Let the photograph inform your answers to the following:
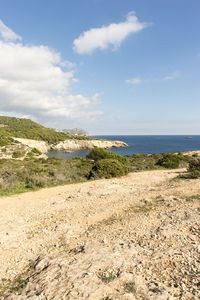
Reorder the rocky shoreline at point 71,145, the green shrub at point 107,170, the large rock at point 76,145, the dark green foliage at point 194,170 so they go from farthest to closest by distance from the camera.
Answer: the large rock at point 76,145, the rocky shoreline at point 71,145, the green shrub at point 107,170, the dark green foliage at point 194,170

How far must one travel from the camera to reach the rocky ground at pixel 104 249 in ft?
10.7

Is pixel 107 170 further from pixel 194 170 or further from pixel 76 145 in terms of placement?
pixel 76 145

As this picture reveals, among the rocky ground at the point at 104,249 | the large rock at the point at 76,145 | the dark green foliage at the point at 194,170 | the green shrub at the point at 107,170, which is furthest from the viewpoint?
the large rock at the point at 76,145

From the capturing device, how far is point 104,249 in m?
4.53

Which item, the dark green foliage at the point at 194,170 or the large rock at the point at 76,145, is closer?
the dark green foliage at the point at 194,170

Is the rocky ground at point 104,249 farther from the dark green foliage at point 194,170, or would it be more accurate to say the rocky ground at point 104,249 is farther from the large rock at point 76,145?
the large rock at point 76,145

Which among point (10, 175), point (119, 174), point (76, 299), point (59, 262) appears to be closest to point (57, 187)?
point (10, 175)

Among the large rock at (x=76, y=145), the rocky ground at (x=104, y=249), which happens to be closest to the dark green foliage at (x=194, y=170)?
the rocky ground at (x=104, y=249)

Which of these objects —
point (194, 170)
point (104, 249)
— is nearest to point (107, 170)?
point (194, 170)

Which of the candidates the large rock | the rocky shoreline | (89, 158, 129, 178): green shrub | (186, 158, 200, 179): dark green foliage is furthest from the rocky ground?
the large rock

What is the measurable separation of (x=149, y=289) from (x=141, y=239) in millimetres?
1795

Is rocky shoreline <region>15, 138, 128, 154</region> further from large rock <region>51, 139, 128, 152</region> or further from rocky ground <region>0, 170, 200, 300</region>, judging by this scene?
rocky ground <region>0, 170, 200, 300</region>

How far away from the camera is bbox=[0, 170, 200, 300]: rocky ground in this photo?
3.27 metres

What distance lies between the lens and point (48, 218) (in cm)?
727
